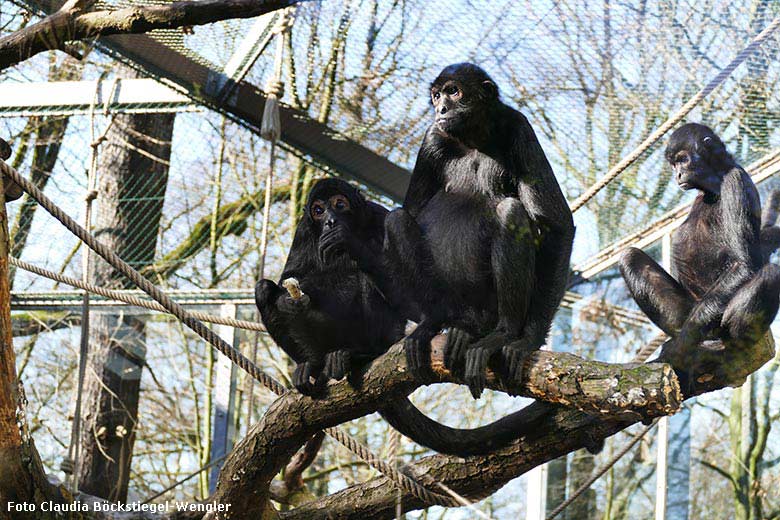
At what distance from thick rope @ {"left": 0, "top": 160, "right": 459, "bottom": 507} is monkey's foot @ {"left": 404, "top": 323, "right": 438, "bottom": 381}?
2.04 ft

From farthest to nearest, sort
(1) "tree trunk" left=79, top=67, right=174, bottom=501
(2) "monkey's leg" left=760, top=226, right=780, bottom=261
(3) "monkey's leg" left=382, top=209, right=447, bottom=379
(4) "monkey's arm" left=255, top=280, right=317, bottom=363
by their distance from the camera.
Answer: (1) "tree trunk" left=79, top=67, right=174, bottom=501 → (2) "monkey's leg" left=760, top=226, right=780, bottom=261 → (4) "monkey's arm" left=255, top=280, right=317, bottom=363 → (3) "monkey's leg" left=382, top=209, right=447, bottom=379

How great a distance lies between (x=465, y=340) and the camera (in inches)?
132

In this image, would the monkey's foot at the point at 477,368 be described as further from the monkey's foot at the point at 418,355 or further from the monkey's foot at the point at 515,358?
the monkey's foot at the point at 418,355

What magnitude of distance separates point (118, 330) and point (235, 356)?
16.8ft

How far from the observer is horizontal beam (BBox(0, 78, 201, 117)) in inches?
277

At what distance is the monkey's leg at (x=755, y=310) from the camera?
4016 mm

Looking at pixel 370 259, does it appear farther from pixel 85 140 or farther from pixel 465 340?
pixel 85 140

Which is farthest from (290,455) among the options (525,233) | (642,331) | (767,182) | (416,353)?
(642,331)

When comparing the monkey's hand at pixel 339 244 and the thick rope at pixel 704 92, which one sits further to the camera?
the thick rope at pixel 704 92

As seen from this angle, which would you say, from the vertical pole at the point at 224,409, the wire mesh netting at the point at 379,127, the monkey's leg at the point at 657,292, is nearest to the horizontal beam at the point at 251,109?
the wire mesh netting at the point at 379,127

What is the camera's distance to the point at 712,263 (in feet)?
15.3

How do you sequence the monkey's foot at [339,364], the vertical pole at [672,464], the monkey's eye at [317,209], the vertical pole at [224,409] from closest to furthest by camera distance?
the monkey's foot at [339,364] → the monkey's eye at [317,209] → the vertical pole at [672,464] → the vertical pole at [224,409]

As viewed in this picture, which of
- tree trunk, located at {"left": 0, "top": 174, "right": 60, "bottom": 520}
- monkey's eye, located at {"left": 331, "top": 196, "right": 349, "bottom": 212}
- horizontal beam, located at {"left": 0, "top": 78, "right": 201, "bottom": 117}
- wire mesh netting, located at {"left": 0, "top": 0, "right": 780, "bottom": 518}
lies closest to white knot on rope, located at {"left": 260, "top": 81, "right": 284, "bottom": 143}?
wire mesh netting, located at {"left": 0, "top": 0, "right": 780, "bottom": 518}

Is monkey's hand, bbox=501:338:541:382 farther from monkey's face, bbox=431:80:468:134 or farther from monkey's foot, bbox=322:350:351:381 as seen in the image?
monkey's face, bbox=431:80:468:134
